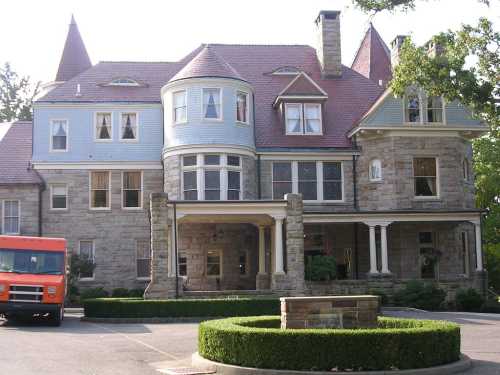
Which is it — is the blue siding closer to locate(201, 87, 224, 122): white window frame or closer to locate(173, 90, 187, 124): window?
locate(173, 90, 187, 124): window

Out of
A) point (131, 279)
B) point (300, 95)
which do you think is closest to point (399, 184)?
→ point (300, 95)

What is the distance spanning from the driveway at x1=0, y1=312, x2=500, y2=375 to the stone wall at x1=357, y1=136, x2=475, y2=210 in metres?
10.5

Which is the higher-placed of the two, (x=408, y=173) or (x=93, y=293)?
(x=408, y=173)

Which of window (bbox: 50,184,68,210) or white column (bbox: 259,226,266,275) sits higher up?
window (bbox: 50,184,68,210)

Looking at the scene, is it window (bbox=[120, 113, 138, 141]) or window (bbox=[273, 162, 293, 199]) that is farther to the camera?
window (bbox=[120, 113, 138, 141])

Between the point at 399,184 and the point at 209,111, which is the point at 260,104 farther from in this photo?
the point at 399,184

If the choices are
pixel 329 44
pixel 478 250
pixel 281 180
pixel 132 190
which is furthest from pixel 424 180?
pixel 132 190

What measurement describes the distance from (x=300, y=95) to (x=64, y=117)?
449 inches

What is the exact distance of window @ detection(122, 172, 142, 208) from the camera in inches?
1337

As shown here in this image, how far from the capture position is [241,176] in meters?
31.8

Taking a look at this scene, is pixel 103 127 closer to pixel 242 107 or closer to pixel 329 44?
pixel 242 107

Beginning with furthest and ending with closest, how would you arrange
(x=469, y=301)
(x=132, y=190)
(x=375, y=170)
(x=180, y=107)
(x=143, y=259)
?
(x=132, y=190) → (x=143, y=259) → (x=375, y=170) → (x=180, y=107) → (x=469, y=301)

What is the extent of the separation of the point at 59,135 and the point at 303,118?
11803 mm

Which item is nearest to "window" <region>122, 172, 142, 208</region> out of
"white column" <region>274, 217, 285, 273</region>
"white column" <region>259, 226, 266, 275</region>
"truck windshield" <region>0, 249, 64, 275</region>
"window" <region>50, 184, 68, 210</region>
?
"window" <region>50, 184, 68, 210</region>
